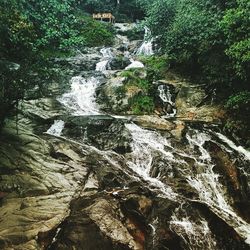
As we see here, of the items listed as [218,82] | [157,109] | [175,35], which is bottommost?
[157,109]

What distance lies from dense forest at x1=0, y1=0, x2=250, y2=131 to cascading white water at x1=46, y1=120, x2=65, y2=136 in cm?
227

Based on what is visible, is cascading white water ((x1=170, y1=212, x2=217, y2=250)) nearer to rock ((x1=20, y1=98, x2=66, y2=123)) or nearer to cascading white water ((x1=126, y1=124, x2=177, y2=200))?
cascading white water ((x1=126, y1=124, x2=177, y2=200))

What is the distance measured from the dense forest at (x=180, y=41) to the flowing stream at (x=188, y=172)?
2.67 m

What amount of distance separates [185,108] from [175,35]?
392 centimetres

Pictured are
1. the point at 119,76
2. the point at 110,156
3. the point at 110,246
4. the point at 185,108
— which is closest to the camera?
the point at 110,246

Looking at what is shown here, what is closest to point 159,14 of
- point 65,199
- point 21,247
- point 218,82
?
point 218,82

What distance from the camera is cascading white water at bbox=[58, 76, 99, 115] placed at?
1398 cm

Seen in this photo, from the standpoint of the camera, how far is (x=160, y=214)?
24.2ft

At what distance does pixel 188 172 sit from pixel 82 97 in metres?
7.36

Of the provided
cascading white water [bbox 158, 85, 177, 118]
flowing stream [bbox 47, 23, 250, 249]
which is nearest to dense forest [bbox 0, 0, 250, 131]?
cascading white water [bbox 158, 85, 177, 118]

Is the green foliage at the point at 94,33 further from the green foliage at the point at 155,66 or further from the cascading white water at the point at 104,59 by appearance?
the green foliage at the point at 155,66

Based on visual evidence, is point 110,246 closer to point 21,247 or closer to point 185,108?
point 21,247

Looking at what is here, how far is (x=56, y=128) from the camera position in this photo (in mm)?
11477

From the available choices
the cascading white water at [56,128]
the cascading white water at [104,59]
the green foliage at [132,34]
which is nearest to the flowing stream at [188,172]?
the cascading white water at [56,128]
